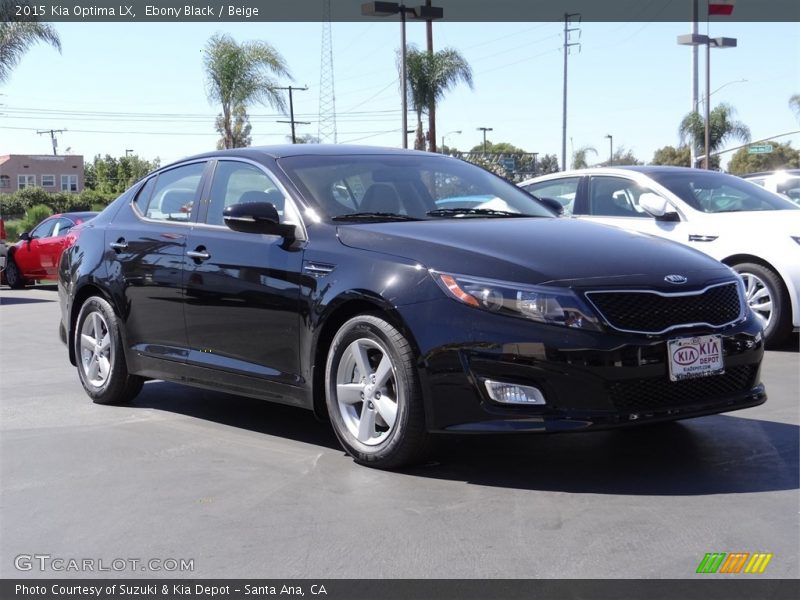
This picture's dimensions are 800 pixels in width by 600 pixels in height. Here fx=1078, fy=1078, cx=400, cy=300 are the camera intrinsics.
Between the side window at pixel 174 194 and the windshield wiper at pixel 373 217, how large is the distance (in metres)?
1.33

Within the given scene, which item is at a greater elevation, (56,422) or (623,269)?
(623,269)

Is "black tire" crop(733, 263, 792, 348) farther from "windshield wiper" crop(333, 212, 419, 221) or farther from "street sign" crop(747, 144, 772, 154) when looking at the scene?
"street sign" crop(747, 144, 772, 154)

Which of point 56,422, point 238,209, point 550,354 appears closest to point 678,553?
point 550,354

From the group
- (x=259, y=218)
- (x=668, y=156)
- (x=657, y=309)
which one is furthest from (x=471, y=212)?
(x=668, y=156)

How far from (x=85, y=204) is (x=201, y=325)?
75.0 m

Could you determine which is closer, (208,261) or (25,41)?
(208,261)

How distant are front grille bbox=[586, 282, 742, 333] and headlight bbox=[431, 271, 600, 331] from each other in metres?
0.10

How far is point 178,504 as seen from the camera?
4.78 metres

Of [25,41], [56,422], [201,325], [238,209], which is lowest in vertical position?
[56,422]

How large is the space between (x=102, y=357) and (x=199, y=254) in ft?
4.81

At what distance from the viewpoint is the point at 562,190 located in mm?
10719

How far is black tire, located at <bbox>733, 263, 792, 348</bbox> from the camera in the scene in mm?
9016

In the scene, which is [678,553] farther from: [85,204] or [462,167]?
[85,204]

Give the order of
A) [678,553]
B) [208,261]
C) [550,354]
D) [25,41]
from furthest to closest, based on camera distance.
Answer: [25,41]
[208,261]
[550,354]
[678,553]
